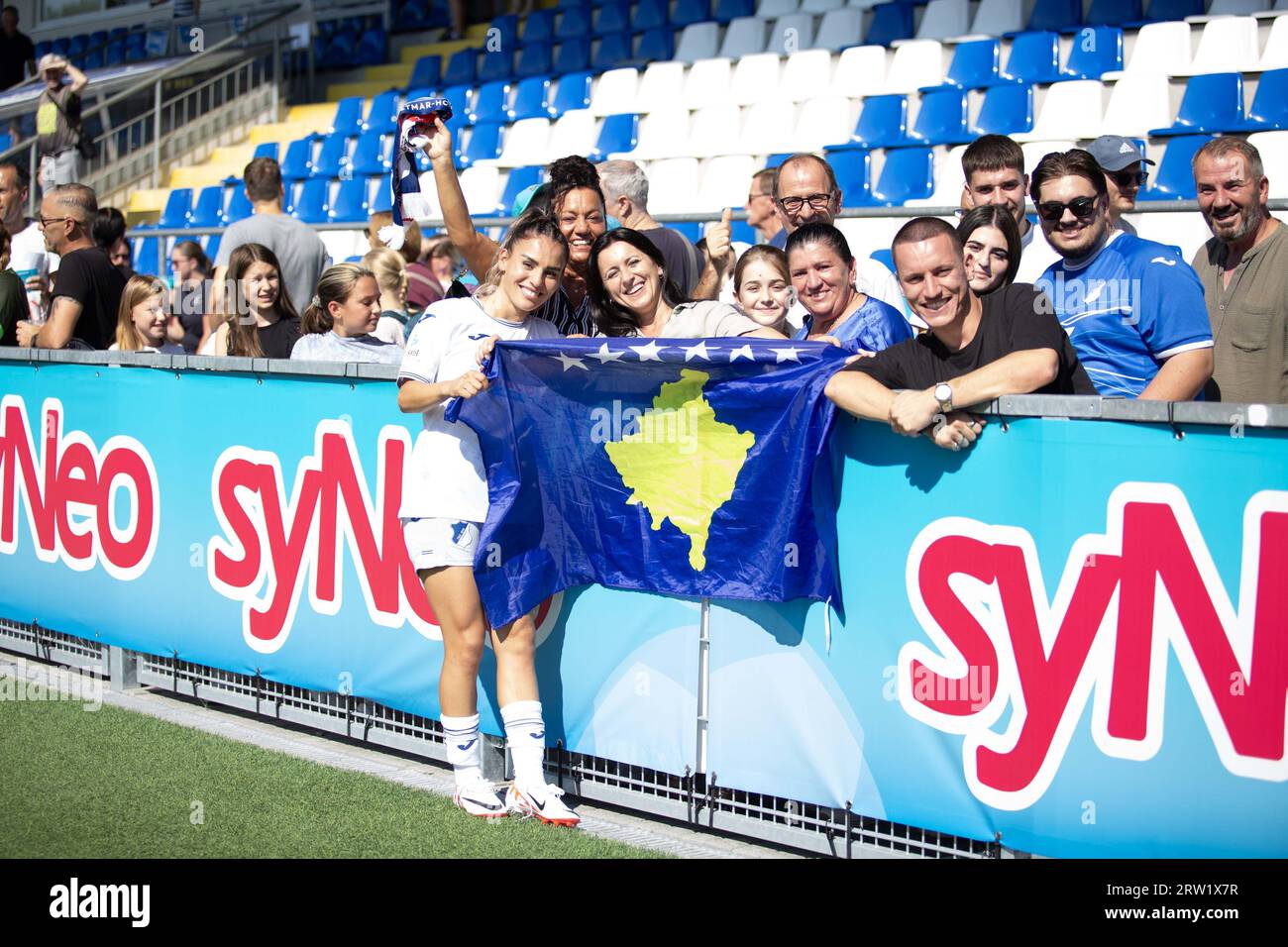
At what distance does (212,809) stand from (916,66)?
885cm

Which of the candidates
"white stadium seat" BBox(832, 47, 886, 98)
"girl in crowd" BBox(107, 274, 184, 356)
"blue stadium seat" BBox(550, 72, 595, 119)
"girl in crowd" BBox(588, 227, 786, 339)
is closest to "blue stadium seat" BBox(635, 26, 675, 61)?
"blue stadium seat" BBox(550, 72, 595, 119)

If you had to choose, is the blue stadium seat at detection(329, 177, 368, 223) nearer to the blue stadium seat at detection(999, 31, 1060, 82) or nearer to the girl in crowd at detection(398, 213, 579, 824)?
the blue stadium seat at detection(999, 31, 1060, 82)

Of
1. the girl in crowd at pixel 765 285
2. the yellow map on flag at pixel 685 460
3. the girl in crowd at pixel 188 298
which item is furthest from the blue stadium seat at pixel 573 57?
the yellow map on flag at pixel 685 460

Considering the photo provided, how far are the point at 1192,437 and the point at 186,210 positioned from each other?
13.4 m

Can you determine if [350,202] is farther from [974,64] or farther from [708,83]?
[974,64]

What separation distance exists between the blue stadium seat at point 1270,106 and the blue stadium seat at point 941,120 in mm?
1987

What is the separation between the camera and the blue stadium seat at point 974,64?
1066cm

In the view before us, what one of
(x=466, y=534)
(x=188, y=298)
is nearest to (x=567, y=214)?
(x=466, y=534)

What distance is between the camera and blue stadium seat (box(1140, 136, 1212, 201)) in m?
8.28

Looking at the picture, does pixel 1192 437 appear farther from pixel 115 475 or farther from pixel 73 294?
pixel 73 294

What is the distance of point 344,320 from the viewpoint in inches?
226
